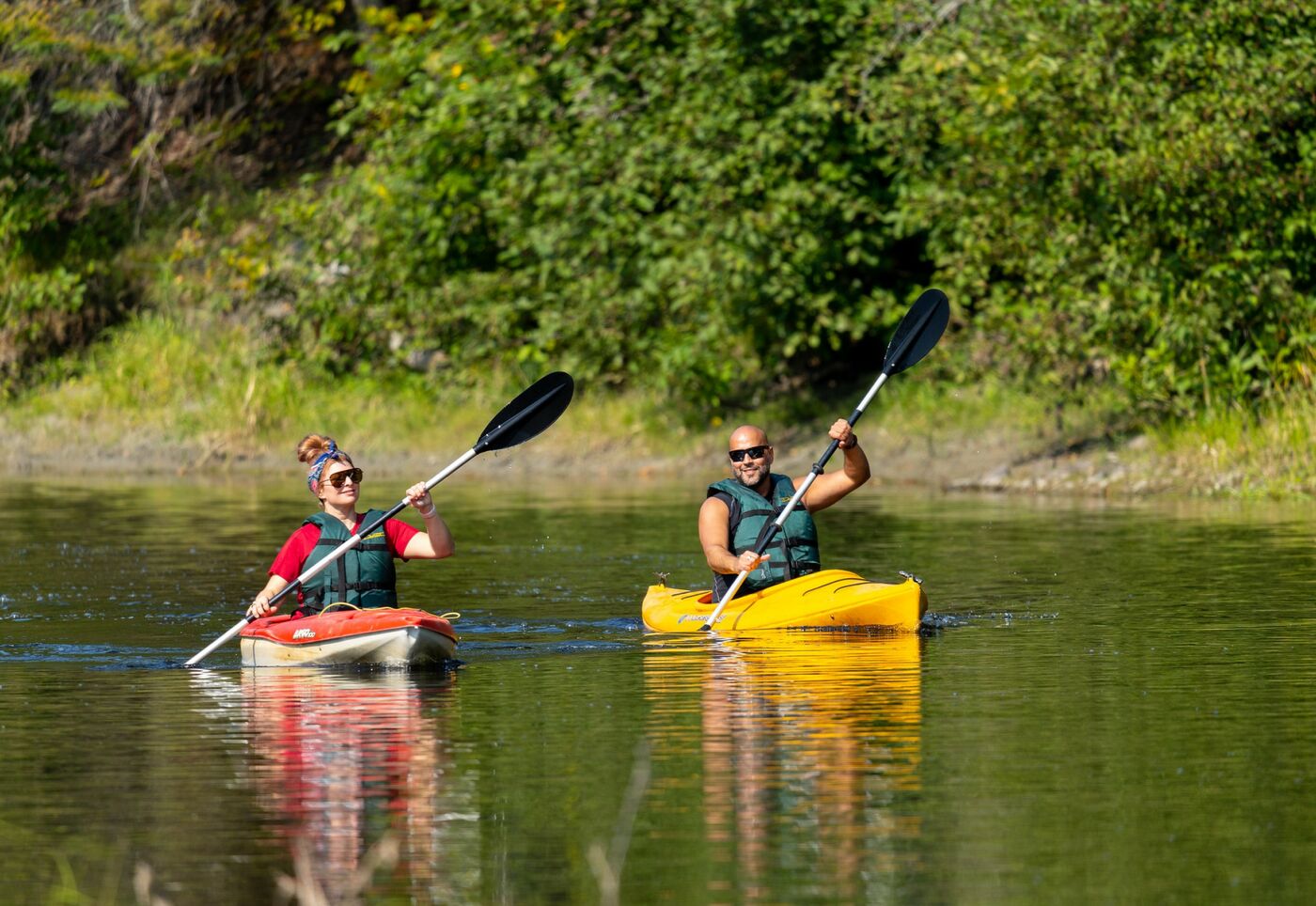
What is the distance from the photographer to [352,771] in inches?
328

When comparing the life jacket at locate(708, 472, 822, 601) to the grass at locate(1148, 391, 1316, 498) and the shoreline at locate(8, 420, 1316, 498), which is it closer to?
the grass at locate(1148, 391, 1316, 498)

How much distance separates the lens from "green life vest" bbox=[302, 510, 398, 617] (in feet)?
38.6

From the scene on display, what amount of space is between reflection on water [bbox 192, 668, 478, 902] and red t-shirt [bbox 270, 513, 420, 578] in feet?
1.66

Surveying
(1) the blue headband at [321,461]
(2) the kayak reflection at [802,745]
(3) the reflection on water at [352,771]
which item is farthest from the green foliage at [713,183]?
(3) the reflection on water at [352,771]

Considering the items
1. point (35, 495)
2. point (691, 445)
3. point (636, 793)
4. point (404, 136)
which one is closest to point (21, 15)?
point (404, 136)

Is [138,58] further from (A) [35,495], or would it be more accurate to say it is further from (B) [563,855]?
(B) [563,855]

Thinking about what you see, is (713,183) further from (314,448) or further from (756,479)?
(314,448)

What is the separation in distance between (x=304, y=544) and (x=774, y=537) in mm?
2729

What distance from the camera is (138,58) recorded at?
2941 cm

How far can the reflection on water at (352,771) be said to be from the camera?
22.4 feet

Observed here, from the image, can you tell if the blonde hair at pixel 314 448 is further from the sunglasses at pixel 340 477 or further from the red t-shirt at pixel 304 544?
the red t-shirt at pixel 304 544

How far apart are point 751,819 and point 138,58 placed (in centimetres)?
2376

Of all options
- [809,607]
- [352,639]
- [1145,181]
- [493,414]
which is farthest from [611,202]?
[352,639]

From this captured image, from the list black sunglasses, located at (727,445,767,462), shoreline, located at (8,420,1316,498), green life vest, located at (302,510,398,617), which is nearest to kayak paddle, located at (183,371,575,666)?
black sunglasses, located at (727,445,767,462)
